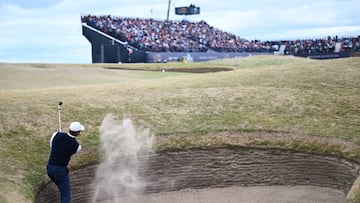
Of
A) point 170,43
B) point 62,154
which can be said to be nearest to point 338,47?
point 170,43

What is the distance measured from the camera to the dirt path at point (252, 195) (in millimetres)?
18438

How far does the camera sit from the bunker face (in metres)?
18.8

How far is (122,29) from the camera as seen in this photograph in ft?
236

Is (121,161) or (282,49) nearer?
(121,161)

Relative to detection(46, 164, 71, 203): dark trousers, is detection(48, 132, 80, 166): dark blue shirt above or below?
above

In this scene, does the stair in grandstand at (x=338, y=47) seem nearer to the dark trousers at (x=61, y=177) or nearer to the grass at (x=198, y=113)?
the grass at (x=198, y=113)

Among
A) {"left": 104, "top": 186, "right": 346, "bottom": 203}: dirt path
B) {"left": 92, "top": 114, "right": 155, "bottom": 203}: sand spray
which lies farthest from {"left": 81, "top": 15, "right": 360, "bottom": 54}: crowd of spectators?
{"left": 104, "top": 186, "right": 346, "bottom": 203}: dirt path

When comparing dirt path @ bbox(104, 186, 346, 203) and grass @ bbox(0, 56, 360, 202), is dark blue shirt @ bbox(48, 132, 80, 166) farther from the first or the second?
dirt path @ bbox(104, 186, 346, 203)

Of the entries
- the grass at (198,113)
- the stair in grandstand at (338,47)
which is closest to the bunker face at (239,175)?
the grass at (198,113)

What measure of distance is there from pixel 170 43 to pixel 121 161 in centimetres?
5585

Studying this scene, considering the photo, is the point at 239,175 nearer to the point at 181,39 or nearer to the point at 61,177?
the point at 61,177

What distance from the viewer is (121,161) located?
64.4ft

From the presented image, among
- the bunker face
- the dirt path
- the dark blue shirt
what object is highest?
the dark blue shirt

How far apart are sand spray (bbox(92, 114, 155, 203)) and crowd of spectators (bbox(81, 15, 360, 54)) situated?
43098 mm
